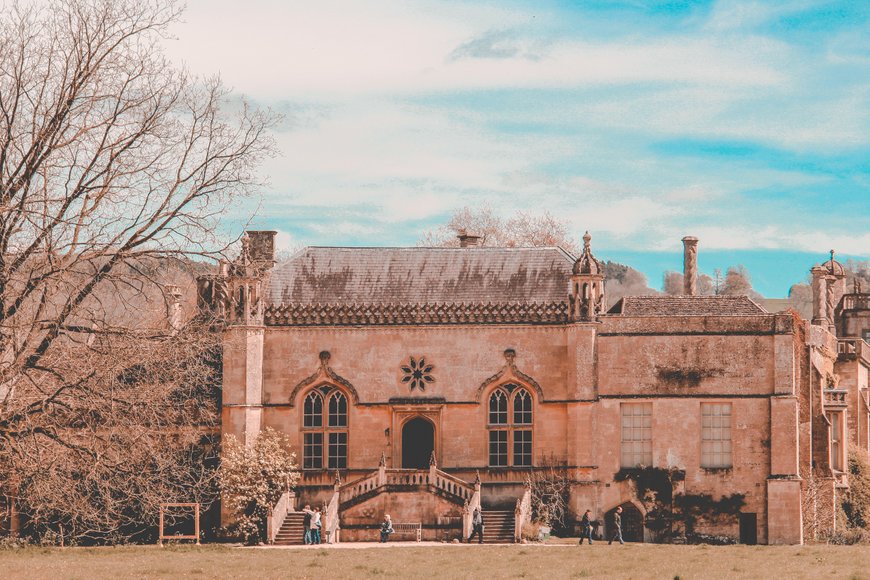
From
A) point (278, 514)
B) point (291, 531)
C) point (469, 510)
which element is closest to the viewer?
point (469, 510)

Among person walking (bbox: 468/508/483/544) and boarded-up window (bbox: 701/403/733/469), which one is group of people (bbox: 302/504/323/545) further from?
boarded-up window (bbox: 701/403/733/469)

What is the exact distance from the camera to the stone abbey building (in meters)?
42.3

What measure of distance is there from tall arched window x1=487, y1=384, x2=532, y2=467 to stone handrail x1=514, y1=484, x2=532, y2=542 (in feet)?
3.83

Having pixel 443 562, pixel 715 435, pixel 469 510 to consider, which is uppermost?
pixel 715 435

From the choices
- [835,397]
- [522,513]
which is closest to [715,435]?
[835,397]

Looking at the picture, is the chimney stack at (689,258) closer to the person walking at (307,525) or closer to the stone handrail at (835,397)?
the stone handrail at (835,397)

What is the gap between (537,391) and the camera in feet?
141

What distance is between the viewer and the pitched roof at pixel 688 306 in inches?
1726

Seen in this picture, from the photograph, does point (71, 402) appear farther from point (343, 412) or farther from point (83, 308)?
point (343, 412)

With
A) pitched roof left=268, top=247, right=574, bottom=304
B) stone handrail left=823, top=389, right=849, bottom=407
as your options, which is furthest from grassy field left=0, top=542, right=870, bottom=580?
stone handrail left=823, top=389, right=849, bottom=407

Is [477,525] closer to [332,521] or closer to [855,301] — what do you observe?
[332,521]

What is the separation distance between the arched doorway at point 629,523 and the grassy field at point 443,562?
6231 millimetres

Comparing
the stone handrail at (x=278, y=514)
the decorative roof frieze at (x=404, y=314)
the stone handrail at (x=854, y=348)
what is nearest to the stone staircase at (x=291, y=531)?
the stone handrail at (x=278, y=514)

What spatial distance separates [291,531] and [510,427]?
7.55 meters
